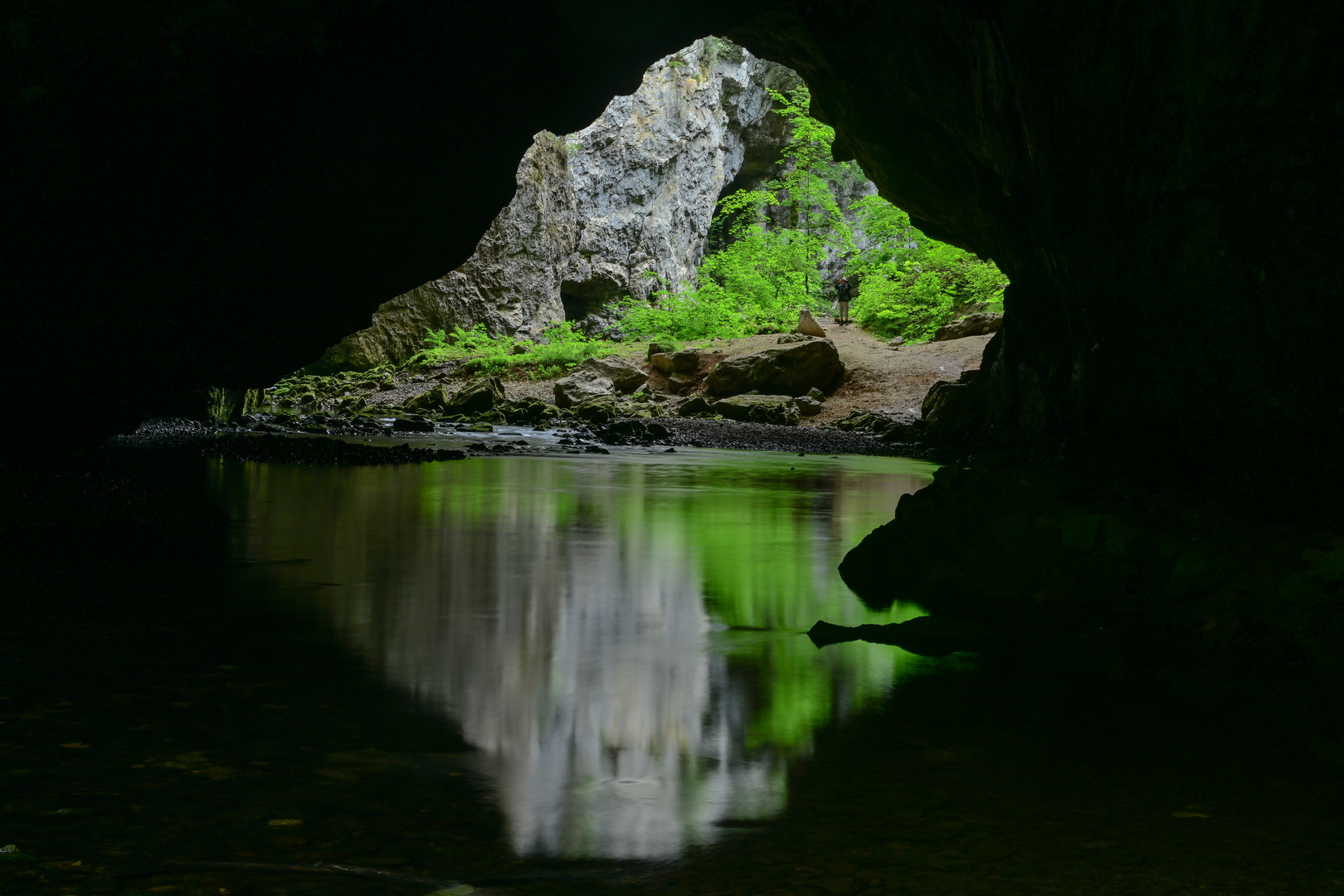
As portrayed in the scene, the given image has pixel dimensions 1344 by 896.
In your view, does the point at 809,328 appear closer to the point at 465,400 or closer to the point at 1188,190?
the point at 465,400

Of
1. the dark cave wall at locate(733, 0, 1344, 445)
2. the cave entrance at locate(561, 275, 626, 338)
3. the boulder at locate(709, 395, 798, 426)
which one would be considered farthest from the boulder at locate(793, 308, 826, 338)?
the dark cave wall at locate(733, 0, 1344, 445)

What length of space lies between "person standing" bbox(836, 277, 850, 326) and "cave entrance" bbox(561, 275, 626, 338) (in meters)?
10.1

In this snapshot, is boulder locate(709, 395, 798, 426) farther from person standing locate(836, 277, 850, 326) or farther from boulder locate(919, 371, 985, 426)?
person standing locate(836, 277, 850, 326)

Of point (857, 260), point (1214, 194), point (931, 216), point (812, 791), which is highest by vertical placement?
point (857, 260)

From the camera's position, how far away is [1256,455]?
5.05 meters

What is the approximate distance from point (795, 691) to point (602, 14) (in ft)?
21.7

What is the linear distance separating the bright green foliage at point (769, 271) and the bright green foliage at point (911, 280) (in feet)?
4.88

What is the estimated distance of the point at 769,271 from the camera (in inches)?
1367

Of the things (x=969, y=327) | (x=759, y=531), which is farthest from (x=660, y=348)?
(x=759, y=531)

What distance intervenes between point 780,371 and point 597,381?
18.3ft

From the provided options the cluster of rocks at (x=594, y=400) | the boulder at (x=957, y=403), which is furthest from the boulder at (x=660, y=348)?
the boulder at (x=957, y=403)

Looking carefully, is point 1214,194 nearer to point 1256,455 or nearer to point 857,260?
point 1256,455

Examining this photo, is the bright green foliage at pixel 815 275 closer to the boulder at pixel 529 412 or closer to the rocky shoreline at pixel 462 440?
the boulder at pixel 529 412

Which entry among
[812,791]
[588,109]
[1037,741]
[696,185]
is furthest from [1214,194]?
[696,185]
